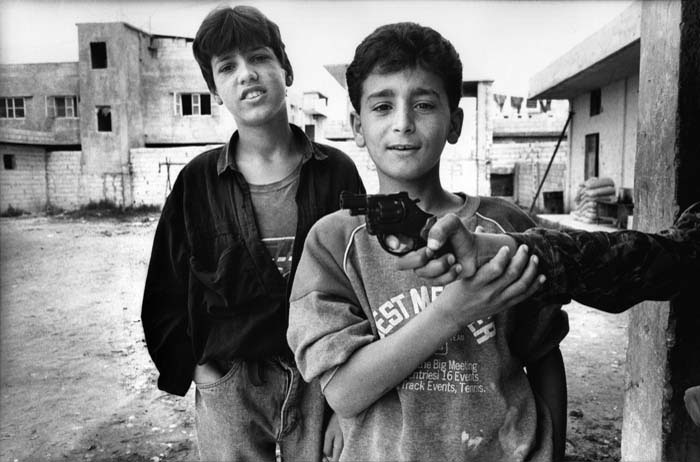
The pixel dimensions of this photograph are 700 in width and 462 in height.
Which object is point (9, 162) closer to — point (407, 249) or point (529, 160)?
point (529, 160)

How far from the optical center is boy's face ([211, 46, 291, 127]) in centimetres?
180

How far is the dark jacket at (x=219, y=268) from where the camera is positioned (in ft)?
5.52

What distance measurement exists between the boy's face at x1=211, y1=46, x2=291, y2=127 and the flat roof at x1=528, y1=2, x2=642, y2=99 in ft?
20.3

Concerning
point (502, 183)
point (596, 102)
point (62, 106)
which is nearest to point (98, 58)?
point (62, 106)

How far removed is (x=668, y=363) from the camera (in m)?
2.11

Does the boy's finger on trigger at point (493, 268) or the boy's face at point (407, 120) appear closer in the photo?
the boy's finger on trigger at point (493, 268)

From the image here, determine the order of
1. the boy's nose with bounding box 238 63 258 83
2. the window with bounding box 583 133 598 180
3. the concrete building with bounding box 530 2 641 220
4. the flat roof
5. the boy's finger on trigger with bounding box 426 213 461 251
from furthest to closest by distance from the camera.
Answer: the window with bounding box 583 133 598 180
the concrete building with bounding box 530 2 641 220
the flat roof
the boy's nose with bounding box 238 63 258 83
the boy's finger on trigger with bounding box 426 213 461 251

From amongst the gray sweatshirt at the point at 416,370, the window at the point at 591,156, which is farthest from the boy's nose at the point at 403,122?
the window at the point at 591,156

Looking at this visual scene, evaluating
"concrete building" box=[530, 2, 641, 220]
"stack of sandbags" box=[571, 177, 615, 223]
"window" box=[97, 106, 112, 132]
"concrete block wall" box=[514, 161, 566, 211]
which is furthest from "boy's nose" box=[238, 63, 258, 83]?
"window" box=[97, 106, 112, 132]

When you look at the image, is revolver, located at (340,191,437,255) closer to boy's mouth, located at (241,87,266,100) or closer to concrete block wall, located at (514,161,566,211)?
boy's mouth, located at (241,87,266,100)

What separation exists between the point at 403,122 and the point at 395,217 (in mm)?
375

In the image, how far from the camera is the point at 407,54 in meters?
1.35

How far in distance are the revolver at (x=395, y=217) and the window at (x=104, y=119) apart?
80.8 feet

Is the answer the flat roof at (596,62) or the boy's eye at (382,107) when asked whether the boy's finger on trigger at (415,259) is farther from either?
the flat roof at (596,62)
